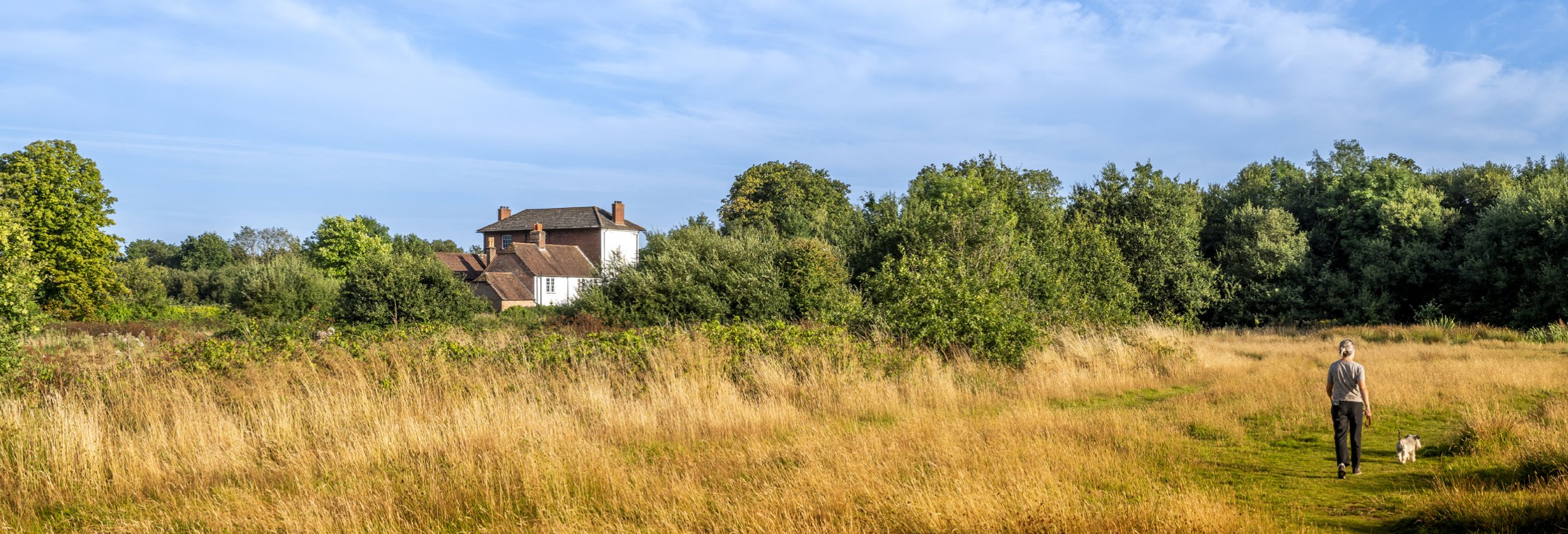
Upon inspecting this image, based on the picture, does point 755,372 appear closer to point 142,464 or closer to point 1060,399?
point 1060,399

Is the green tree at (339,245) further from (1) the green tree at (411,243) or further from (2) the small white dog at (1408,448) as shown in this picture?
(2) the small white dog at (1408,448)

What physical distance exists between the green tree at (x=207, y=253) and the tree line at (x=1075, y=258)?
75.6 meters

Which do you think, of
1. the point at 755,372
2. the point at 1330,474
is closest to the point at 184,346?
the point at 755,372

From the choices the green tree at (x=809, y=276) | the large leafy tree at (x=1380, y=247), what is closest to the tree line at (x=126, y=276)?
the green tree at (x=809, y=276)

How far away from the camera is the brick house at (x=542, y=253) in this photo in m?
63.6

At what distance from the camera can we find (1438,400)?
1274 centimetres

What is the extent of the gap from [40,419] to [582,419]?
4.95 meters

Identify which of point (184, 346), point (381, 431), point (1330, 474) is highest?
point (184, 346)

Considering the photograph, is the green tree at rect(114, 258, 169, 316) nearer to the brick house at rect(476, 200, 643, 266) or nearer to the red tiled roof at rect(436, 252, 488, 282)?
the red tiled roof at rect(436, 252, 488, 282)

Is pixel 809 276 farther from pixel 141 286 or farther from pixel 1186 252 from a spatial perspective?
pixel 141 286

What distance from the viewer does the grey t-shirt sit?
831cm

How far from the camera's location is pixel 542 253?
69.9 meters

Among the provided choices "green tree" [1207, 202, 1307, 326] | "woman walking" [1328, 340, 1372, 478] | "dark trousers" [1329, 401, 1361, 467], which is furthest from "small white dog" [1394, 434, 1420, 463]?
"green tree" [1207, 202, 1307, 326]

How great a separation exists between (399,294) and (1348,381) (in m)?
27.9
